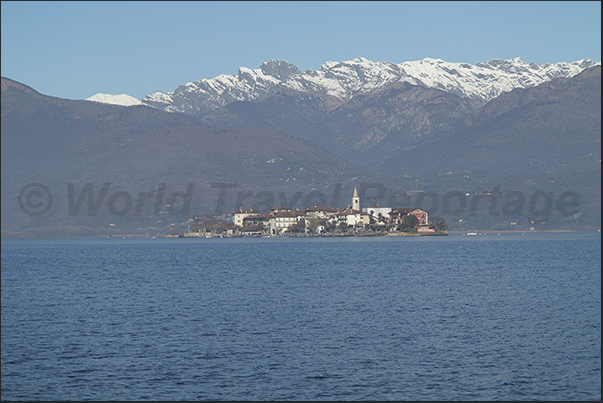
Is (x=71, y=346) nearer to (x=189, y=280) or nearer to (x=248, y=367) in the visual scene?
(x=248, y=367)

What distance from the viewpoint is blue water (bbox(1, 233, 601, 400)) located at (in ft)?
98.2

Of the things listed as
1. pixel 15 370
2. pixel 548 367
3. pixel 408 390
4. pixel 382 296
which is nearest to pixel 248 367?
pixel 408 390

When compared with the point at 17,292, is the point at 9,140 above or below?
above

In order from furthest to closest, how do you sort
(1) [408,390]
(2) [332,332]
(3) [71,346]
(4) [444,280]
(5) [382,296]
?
(4) [444,280] → (5) [382,296] → (2) [332,332] → (3) [71,346] → (1) [408,390]

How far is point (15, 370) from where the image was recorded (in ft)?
108

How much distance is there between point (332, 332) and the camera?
4138 centimetres

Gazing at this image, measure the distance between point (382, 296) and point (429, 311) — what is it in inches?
362

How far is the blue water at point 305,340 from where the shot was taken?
29.9 meters

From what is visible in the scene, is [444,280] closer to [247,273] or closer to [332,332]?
[247,273]

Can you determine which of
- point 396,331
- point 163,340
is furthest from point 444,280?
point 163,340

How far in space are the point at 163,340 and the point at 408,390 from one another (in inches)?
599

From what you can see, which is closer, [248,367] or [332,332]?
[248,367]

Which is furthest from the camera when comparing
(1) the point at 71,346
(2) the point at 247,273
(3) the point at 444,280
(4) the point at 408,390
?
(2) the point at 247,273

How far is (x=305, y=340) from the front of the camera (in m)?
39.0
